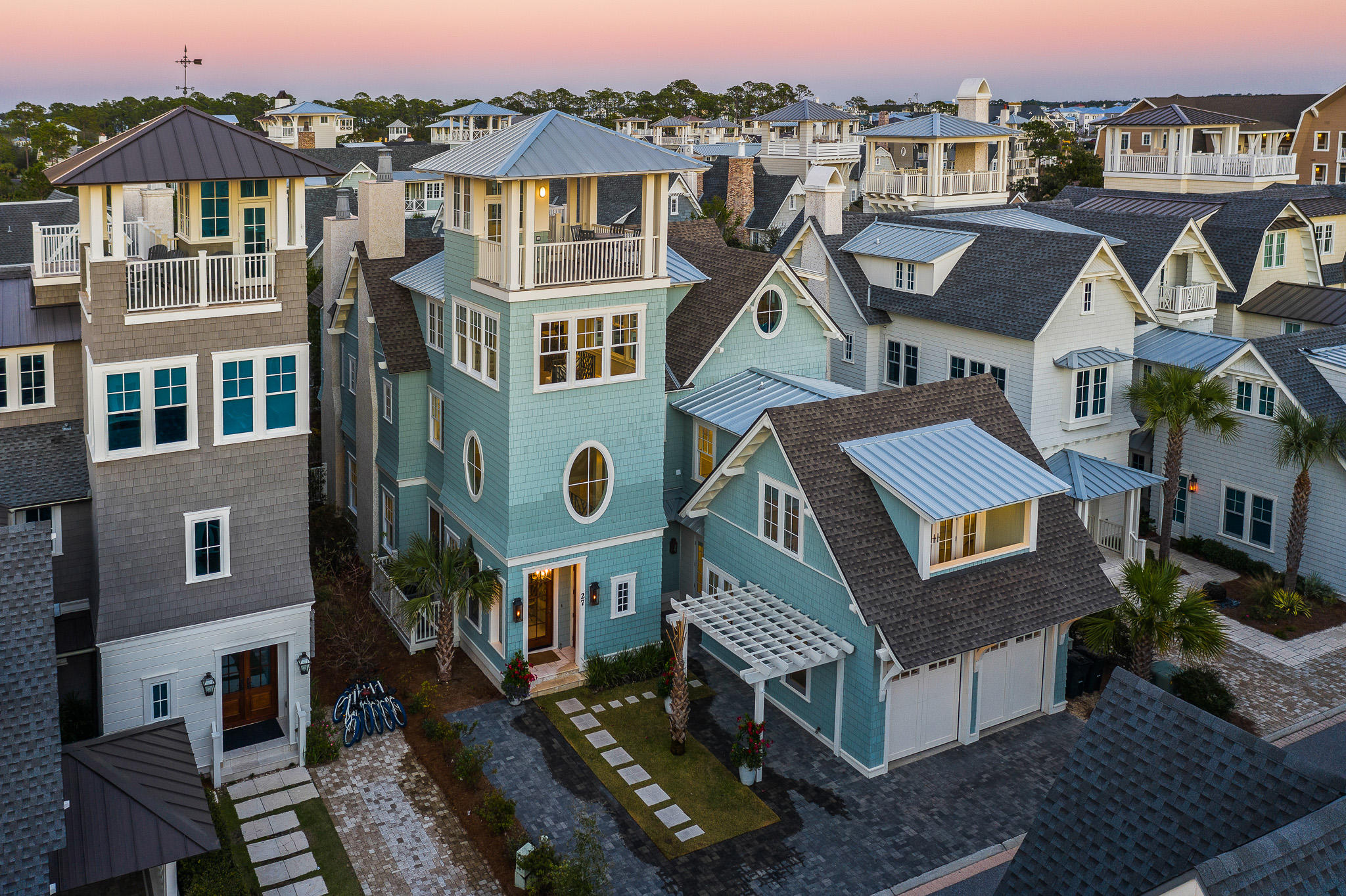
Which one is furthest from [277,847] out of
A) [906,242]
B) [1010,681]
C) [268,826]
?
[906,242]

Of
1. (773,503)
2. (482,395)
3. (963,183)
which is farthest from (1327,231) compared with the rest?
(482,395)

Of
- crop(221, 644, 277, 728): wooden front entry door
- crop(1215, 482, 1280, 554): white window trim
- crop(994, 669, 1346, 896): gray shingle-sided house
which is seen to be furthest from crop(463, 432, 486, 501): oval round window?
crop(1215, 482, 1280, 554): white window trim

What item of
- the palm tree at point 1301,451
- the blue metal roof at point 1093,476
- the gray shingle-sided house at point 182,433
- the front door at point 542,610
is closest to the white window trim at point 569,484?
the front door at point 542,610

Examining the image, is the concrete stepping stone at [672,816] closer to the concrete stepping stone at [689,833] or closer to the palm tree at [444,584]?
the concrete stepping stone at [689,833]

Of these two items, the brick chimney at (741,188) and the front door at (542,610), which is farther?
the brick chimney at (741,188)

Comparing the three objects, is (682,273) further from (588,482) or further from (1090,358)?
(1090,358)
